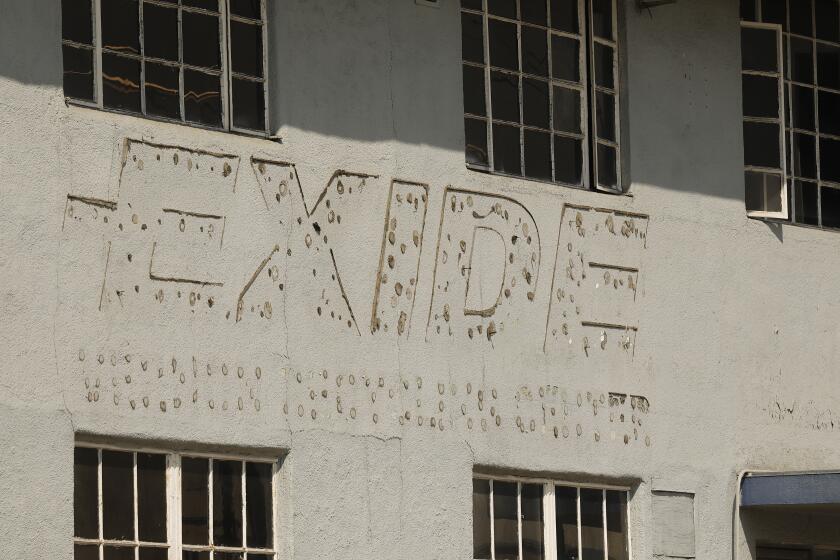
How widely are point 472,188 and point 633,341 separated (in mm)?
1698

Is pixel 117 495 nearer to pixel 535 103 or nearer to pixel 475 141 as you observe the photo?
pixel 475 141

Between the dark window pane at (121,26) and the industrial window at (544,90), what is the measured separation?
259 cm

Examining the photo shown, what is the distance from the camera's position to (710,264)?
607 inches

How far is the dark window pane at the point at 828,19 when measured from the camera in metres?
16.6

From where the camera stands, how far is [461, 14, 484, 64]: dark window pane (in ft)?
47.6

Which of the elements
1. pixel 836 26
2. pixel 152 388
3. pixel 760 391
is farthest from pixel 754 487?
pixel 152 388

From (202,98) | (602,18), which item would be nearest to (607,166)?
(602,18)

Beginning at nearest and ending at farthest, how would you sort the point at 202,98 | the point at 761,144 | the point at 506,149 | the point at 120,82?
the point at 120,82, the point at 202,98, the point at 506,149, the point at 761,144

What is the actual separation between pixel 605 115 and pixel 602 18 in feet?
2.40

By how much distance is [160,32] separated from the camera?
13.0m

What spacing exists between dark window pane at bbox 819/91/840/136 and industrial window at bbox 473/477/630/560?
11.9ft

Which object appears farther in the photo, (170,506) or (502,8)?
(502,8)

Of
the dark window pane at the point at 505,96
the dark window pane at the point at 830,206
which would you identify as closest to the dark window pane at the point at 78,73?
the dark window pane at the point at 505,96

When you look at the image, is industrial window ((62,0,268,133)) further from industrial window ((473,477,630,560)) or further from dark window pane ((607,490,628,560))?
dark window pane ((607,490,628,560))
